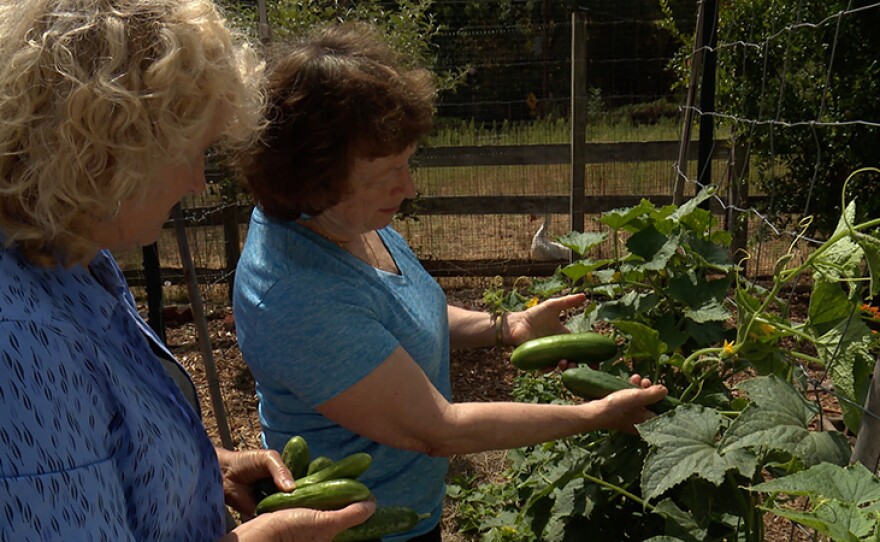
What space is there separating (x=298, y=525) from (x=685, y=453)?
2.85ft

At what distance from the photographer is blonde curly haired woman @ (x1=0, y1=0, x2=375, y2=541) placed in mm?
1121

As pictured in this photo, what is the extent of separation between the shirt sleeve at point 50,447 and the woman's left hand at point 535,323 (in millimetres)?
1802

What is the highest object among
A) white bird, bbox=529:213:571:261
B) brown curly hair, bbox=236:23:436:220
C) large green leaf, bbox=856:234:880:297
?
brown curly hair, bbox=236:23:436:220

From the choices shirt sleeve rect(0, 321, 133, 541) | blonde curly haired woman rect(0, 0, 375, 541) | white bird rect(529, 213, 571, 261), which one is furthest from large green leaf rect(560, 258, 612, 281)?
white bird rect(529, 213, 571, 261)

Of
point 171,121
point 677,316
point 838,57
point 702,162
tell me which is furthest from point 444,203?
point 171,121

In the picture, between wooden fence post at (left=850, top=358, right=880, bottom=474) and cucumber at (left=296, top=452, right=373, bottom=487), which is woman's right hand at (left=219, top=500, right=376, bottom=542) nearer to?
cucumber at (left=296, top=452, right=373, bottom=487)

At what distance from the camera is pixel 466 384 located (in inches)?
231

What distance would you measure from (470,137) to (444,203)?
0.78m

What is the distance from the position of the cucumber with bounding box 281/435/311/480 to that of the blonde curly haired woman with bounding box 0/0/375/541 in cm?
51

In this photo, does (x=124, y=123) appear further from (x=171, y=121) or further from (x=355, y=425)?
(x=355, y=425)

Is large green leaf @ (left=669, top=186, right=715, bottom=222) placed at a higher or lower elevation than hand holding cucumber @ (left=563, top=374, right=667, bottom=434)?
higher

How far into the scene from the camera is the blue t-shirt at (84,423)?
3.60 feet

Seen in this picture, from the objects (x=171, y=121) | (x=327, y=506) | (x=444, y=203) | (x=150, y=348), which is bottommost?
(x=444, y=203)

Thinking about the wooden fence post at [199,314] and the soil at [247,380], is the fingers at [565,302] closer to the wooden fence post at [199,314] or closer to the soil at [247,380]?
the soil at [247,380]
